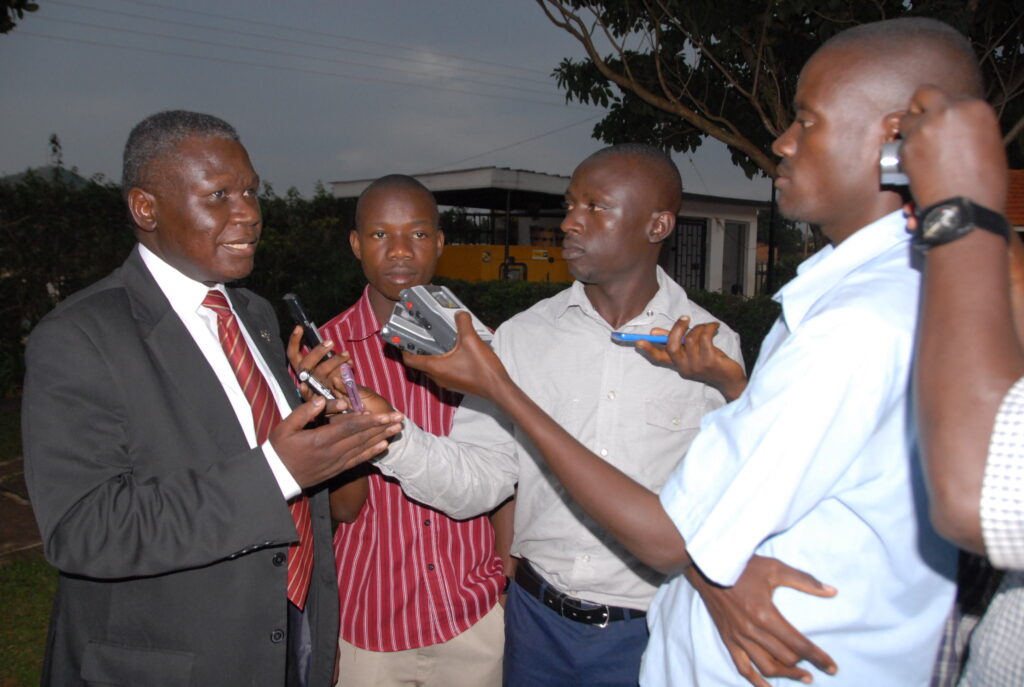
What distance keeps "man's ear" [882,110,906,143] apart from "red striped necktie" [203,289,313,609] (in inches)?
69.3

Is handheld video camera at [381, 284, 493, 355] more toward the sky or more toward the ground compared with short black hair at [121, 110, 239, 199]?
more toward the ground

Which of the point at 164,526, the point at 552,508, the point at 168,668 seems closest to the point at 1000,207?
the point at 552,508

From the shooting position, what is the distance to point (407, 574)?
251cm

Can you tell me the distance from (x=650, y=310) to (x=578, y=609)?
3.57 feet

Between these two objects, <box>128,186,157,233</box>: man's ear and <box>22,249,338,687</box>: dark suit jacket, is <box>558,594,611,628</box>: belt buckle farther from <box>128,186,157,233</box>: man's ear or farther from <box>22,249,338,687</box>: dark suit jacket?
<box>128,186,157,233</box>: man's ear

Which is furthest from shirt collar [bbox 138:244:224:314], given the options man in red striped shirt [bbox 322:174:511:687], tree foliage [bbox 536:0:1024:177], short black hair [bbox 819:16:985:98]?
tree foliage [bbox 536:0:1024:177]

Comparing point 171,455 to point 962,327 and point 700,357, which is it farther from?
point 962,327

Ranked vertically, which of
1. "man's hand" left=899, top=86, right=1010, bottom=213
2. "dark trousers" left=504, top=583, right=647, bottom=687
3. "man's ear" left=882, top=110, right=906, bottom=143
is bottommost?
"dark trousers" left=504, top=583, right=647, bottom=687

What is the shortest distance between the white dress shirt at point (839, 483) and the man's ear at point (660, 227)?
1188mm

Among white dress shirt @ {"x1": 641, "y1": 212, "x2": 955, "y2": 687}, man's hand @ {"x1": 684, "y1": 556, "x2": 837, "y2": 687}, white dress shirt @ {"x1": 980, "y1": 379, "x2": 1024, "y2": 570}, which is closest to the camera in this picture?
white dress shirt @ {"x1": 980, "y1": 379, "x2": 1024, "y2": 570}

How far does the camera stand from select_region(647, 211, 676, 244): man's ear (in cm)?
262

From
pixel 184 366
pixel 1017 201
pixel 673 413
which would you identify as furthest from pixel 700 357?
pixel 1017 201

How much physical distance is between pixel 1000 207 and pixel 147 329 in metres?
1.98

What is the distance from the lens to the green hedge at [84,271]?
31.7 ft
